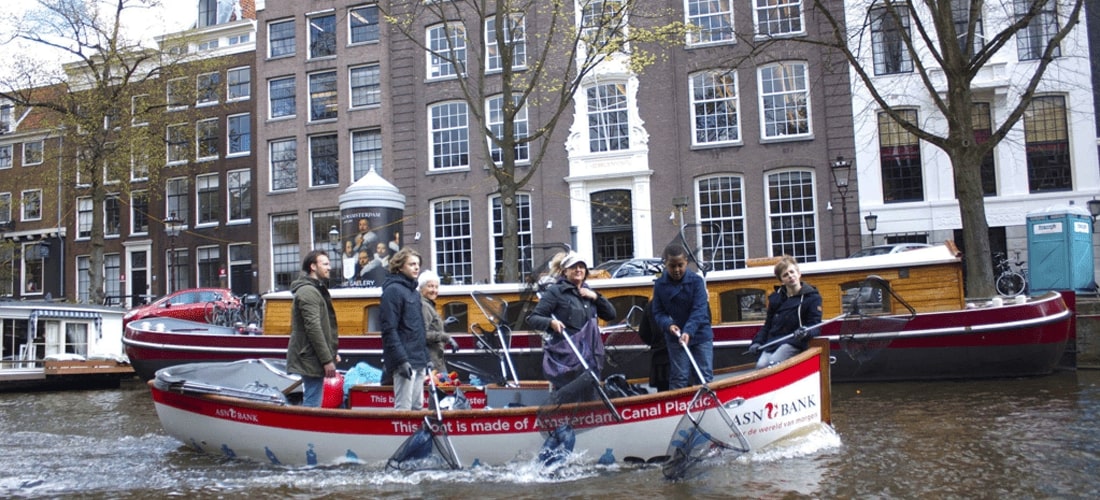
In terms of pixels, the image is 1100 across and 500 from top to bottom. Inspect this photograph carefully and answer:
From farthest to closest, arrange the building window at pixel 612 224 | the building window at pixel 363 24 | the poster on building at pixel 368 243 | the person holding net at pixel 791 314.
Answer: the building window at pixel 363 24
the building window at pixel 612 224
the poster on building at pixel 368 243
the person holding net at pixel 791 314

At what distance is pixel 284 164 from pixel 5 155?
17.6 metres

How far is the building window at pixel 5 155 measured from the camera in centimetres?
3834

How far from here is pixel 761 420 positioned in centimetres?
700

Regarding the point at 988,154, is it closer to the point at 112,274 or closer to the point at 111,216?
the point at 112,274

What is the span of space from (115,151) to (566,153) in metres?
13.8

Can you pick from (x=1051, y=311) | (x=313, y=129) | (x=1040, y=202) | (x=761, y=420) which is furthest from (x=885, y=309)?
(x=313, y=129)

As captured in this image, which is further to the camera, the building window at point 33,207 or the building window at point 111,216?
the building window at point 33,207

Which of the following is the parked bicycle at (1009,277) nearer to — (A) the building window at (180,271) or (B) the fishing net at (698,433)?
(B) the fishing net at (698,433)

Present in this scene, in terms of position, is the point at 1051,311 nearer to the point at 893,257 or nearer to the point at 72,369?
the point at 893,257

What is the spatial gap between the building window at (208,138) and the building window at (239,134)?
0.54 meters

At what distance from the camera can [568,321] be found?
6.94m

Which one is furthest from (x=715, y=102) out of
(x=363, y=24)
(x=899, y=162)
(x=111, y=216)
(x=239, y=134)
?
(x=111, y=216)

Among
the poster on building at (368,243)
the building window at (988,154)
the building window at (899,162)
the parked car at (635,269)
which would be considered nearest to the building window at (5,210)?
the poster on building at (368,243)

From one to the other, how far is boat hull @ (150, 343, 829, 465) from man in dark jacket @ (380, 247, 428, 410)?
38cm
